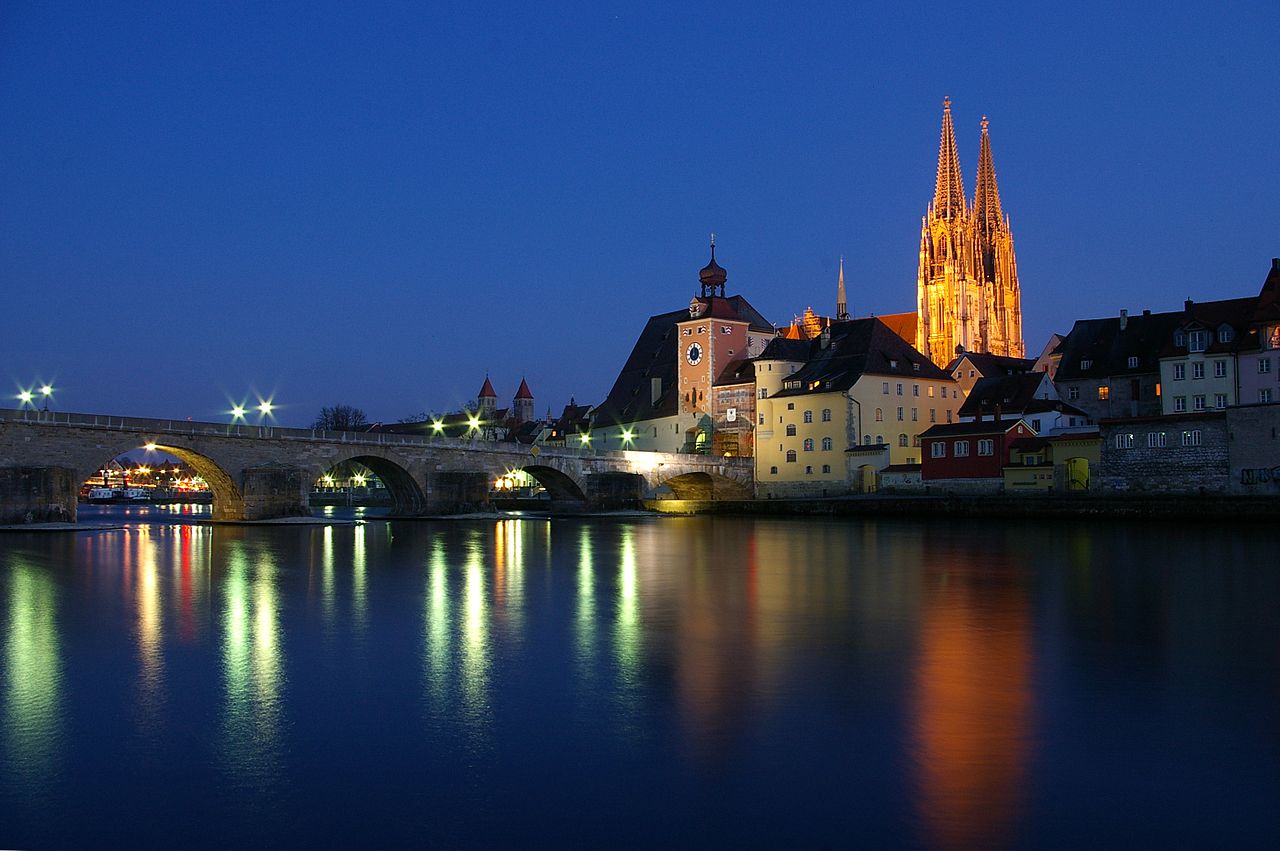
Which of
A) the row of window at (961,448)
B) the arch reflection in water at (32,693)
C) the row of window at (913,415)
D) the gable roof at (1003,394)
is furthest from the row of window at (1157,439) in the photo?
the arch reflection in water at (32,693)

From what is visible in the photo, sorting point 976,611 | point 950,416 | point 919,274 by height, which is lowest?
point 976,611

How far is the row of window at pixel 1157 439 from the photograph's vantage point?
171 feet

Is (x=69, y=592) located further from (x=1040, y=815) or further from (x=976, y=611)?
(x=1040, y=815)

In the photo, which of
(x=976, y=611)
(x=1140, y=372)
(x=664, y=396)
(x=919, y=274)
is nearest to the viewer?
(x=976, y=611)

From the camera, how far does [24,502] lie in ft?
155

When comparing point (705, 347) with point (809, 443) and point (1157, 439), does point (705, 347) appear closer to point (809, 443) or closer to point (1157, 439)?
point (809, 443)

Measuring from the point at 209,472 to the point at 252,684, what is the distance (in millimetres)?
45510

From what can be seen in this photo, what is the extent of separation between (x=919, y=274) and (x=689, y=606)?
107900 millimetres

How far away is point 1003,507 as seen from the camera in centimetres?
5625

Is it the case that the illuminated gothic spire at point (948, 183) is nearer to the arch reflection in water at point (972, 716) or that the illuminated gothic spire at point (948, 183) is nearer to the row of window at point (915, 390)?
the row of window at point (915, 390)

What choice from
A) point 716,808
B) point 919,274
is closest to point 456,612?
point 716,808

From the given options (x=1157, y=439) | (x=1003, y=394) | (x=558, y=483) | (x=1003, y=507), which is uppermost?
(x=1003, y=394)

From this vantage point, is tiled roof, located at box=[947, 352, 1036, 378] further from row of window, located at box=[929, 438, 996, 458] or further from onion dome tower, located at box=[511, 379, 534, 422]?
onion dome tower, located at box=[511, 379, 534, 422]

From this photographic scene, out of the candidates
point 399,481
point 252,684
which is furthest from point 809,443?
point 252,684
